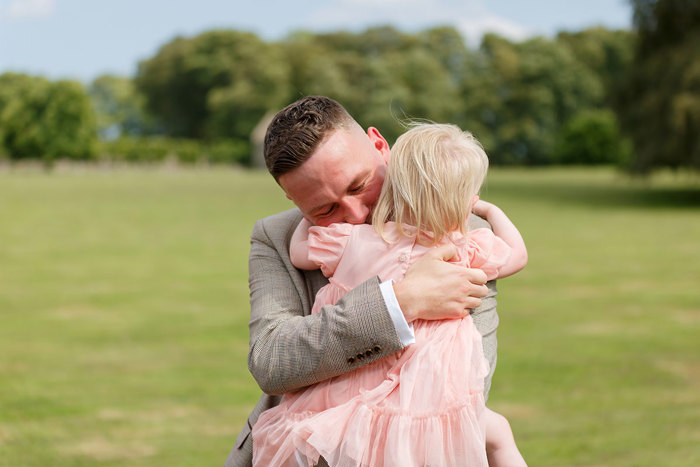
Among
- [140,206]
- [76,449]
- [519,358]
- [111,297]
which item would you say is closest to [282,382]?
[76,449]

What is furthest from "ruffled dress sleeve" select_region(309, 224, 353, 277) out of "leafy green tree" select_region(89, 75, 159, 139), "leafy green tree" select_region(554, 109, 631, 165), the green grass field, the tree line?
"leafy green tree" select_region(89, 75, 159, 139)

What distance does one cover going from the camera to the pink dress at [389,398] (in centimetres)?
192

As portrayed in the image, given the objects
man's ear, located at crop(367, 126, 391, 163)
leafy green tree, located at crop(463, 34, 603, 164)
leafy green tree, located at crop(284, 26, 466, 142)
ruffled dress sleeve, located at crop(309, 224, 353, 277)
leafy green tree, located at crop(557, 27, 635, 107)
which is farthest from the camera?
leafy green tree, located at crop(557, 27, 635, 107)

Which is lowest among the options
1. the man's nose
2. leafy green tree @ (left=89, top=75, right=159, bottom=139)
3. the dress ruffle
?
leafy green tree @ (left=89, top=75, right=159, bottom=139)

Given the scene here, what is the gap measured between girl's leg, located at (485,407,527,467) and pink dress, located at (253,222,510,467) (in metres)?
A: 0.13

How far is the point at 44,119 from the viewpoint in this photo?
7375 cm

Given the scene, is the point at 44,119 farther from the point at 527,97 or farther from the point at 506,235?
the point at 506,235

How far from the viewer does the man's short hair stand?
1973 mm

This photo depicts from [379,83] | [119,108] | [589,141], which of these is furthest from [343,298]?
[119,108]

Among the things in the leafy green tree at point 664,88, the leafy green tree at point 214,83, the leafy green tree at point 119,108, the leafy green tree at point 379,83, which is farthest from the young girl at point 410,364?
the leafy green tree at point 119,108

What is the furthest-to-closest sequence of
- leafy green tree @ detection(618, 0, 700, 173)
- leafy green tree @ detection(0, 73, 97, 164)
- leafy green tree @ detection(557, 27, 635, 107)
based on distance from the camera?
leafy green tree @ detection(557, 27, 635, 107) → leafy green tree @ detection(0, 73, 97, 164) → leafy green tree @ detection(618, 0, 700, 173)

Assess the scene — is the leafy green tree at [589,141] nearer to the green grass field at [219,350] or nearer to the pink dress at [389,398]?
the green grass field at [219,350]

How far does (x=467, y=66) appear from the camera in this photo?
76375 mm

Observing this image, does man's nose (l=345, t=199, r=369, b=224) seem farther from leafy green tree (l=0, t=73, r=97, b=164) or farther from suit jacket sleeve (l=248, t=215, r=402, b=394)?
leafy green tree (l=0, t=73, r=97, b=164)
